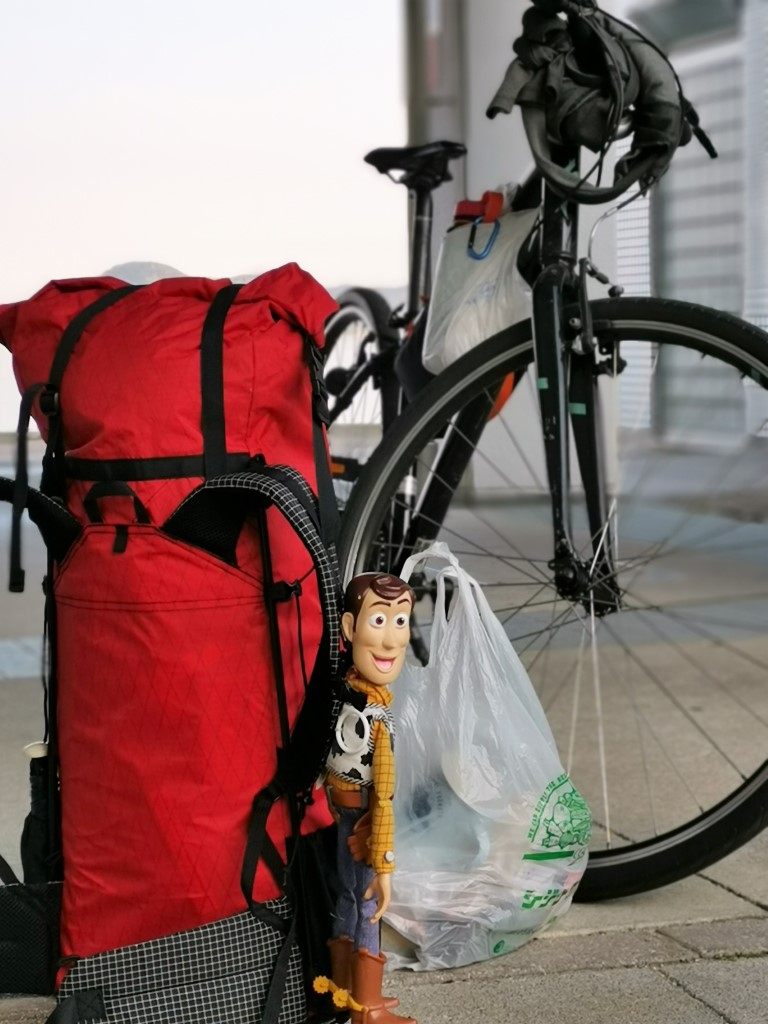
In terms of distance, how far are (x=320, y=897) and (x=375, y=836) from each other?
161 millimetres

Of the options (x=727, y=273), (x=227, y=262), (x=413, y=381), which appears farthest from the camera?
(x=727, y=273)

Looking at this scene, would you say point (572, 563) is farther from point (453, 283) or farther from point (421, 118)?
point (421, 118)

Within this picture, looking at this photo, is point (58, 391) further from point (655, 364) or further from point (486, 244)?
point (655, 364)

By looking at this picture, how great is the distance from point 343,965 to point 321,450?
60 centimetres

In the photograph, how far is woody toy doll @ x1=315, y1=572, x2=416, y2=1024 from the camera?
1.48m

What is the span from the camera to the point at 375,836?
1470 mm

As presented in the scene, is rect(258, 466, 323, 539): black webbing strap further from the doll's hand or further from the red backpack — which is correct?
the doll's hand

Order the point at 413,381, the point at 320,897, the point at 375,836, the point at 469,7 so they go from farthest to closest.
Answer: the point at 469,7, the point at 413,381, the point at 320,897, the point at 375,836

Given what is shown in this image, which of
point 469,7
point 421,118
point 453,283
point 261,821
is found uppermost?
point 469,7

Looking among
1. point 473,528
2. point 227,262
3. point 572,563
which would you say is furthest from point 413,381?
point 227,262

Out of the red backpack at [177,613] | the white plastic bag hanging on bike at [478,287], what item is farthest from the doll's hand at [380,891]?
the white plastic bag hanging on bike at [478,287]

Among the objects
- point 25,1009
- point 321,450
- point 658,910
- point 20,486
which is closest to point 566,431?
point 321,450

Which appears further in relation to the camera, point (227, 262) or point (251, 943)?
point (227, 262)

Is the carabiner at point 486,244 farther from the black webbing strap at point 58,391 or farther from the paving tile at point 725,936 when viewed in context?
the paving tile at point 725,936
